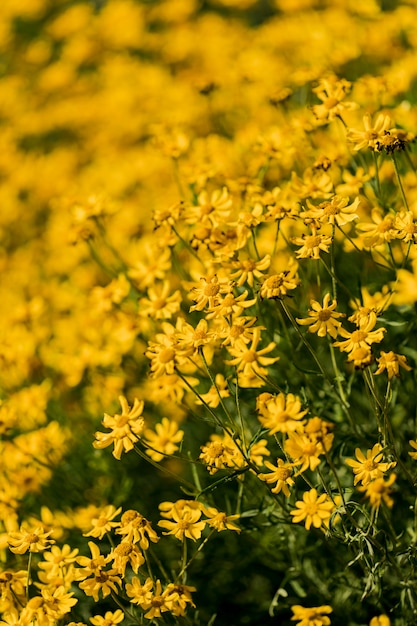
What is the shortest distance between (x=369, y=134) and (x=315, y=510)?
4.25 ft

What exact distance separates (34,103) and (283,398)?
631cm

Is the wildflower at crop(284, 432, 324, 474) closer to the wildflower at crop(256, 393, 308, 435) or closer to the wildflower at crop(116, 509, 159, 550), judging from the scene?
the wildflower at crop(256, 393, 308, 435)

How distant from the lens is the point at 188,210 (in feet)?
10.2

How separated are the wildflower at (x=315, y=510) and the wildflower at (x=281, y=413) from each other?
0.21m

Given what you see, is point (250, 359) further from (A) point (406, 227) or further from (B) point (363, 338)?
(A) point (406, 227)

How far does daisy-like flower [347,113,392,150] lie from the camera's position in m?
2.65

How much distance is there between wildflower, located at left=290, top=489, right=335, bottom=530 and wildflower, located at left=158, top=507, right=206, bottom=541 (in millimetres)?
311

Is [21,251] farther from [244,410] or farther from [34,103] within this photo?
[244,410]

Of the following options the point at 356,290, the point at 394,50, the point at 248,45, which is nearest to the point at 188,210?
the point at 356,290

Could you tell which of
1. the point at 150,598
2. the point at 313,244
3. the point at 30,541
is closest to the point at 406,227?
the point at 313,244

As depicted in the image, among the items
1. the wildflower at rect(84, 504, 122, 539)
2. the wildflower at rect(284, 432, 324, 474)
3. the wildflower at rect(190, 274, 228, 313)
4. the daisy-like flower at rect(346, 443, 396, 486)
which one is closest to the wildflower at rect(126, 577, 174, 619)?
the wildflower at rect(84, 504, 122, 539)

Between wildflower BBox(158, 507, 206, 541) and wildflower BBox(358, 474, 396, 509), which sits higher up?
wildflower BBox(158, 507, 206, 541)

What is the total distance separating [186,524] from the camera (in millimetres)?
2445

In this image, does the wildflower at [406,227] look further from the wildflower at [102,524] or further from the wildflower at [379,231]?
the wildflower at [102,524]
